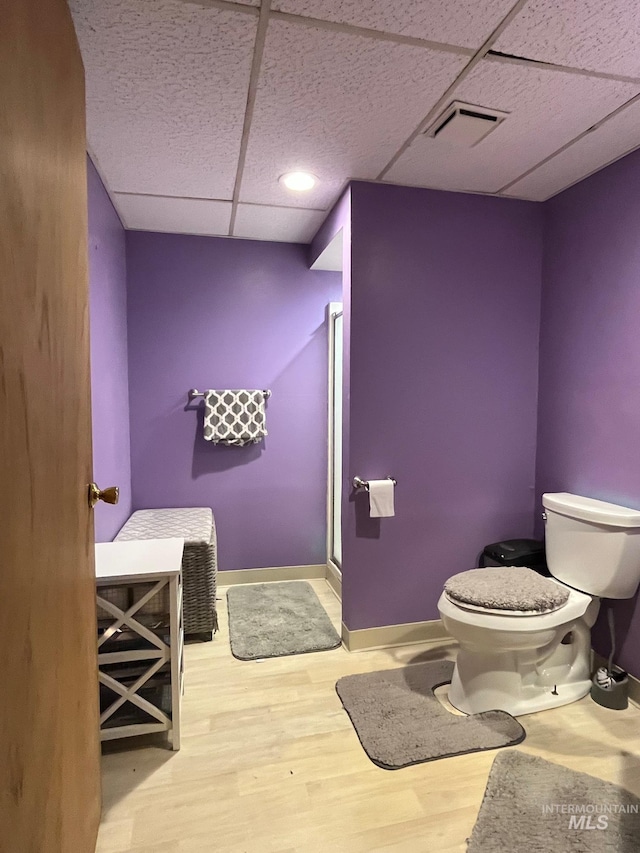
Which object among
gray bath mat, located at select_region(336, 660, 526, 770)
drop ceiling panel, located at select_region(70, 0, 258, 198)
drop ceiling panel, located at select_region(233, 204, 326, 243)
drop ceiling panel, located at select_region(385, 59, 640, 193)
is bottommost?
gray bath mat, located at select_region(336, 660, 526, 770)

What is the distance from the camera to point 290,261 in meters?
2.94

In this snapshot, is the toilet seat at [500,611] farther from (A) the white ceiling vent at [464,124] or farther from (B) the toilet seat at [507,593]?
(A) the white ceiling vent at [464,124]

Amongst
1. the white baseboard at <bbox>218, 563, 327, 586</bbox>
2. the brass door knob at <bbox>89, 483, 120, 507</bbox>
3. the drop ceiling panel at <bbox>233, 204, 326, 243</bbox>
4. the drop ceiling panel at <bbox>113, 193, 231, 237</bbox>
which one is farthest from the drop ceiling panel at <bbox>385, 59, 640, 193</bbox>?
the white baseboard at <bbox>218, 563, 327, 586</bbox>

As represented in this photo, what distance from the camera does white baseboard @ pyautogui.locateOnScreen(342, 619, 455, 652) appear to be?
2.20m

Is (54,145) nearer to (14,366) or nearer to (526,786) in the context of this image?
(14,366)

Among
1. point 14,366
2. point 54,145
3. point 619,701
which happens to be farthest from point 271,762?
point 54,145

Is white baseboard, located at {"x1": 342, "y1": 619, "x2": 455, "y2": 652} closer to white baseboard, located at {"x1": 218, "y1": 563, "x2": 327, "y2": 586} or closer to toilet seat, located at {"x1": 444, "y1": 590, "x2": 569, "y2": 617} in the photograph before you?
toilet seat, located at {"x1": 444, "y1": 590, "x2": 569, "y2": 617}

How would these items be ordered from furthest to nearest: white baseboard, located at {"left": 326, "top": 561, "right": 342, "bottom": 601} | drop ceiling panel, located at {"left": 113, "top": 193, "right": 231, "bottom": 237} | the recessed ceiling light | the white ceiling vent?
1. white baseboard, located at {"left": 326, "top": 561, "right": 342, "bottom": 601}
2. drop ceiling panel, located at {"left": 113, "top": 193, "right": 231, "bottom": 237}
3. the recessed ceiling light
4. the white ceiling vent

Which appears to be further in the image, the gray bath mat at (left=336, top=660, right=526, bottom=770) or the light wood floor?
the gray bath mat at (left=336, top=660, right=526, bottom=770)

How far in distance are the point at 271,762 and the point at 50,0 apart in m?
1.97

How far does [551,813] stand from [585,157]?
7.29 feet

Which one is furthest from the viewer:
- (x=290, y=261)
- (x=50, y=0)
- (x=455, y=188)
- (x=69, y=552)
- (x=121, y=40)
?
(x=290, y=261)

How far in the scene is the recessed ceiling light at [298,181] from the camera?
6.69 ft

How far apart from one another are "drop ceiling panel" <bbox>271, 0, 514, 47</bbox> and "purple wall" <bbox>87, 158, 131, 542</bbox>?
117 centimetres
